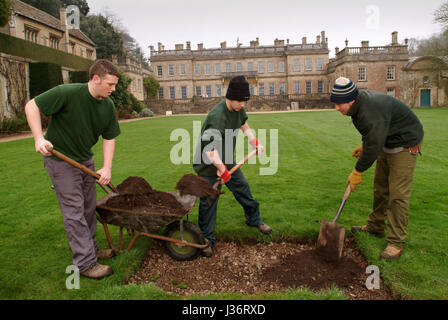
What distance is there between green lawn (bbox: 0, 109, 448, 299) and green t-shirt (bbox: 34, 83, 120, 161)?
1.34 metres

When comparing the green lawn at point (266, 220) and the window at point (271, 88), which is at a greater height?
the window at point (271, 88)

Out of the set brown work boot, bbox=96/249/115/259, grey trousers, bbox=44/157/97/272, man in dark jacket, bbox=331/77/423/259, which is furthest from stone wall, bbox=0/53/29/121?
man in dark jacket, bbox=331/77/423/259

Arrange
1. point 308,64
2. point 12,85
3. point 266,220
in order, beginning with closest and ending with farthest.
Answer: point 266,220
point 12,85
point 308,64

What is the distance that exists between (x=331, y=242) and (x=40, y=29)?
32686 millimetres

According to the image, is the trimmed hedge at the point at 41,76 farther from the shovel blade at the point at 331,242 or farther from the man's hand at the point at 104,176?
the shovel blade at the point at 331,242

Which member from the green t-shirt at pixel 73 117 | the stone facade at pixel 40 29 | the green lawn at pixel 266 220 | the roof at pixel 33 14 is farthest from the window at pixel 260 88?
the green t-shirt at pixel 73 117

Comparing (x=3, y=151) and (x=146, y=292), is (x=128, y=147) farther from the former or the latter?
(x=146, y=292)

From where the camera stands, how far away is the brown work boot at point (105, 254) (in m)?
3.88

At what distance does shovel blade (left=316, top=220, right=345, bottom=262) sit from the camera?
145 inches

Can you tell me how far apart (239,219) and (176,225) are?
1.38 m

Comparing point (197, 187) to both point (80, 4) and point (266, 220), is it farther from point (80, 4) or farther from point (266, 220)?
point (80, 4)

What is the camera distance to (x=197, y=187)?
3.77 m

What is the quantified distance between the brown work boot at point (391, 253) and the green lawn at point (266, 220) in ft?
0.28

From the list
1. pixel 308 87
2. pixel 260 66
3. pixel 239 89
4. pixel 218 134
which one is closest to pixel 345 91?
pixel 239 89
